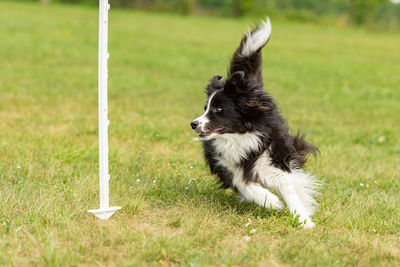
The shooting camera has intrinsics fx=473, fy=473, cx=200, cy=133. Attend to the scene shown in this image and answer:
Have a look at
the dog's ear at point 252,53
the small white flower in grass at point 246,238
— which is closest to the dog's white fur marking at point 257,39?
the dog's ear at point 252,53

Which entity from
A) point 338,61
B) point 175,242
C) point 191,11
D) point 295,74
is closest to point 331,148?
point 175,242

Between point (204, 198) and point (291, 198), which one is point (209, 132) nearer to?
point (204, 198)

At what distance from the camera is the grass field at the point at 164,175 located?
3.16 meters

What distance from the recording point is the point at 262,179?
393 centimetres

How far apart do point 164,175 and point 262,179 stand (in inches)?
51.6

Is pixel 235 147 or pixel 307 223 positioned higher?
pixel 235 147

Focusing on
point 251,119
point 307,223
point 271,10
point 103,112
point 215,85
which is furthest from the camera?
point 271,10

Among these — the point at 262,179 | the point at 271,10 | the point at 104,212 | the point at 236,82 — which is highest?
the point at 236,82

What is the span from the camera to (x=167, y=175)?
4.90m

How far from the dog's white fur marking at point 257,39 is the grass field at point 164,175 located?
1.34m

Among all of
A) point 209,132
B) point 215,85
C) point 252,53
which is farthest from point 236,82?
point 252,53

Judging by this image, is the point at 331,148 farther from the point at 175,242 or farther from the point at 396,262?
the point at 175,242

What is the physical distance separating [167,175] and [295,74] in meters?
9.60

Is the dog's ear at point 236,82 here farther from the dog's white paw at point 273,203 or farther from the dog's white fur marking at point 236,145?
the dog's white paw at point 273,203
